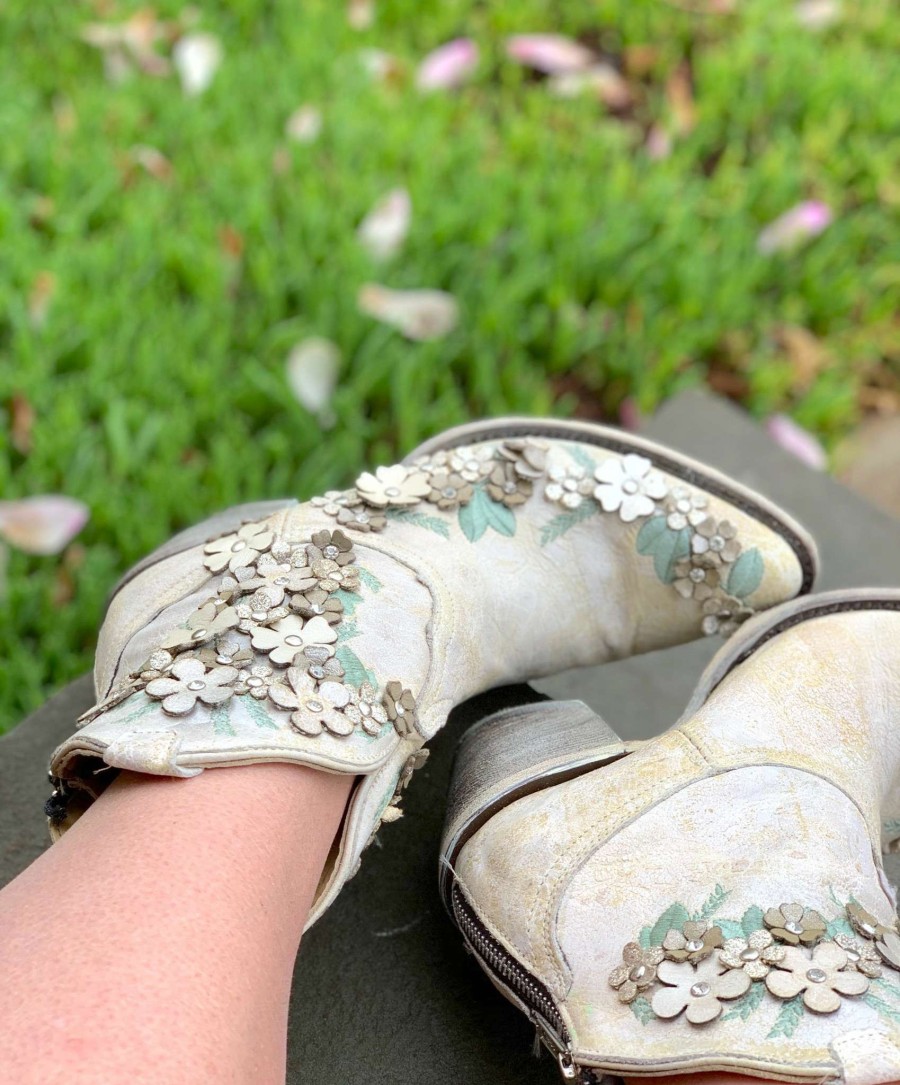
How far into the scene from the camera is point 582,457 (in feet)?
3.23

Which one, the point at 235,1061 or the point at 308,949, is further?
the point at 308,949

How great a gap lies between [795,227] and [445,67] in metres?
0.67

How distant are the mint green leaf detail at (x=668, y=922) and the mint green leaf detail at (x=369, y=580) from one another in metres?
0.31

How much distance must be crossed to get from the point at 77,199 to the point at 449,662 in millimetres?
1114

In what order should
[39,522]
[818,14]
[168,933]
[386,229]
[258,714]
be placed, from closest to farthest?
1. [168,933]
2. [258,714]
3. [39,522]
4. [386,229]
5. [818,14]

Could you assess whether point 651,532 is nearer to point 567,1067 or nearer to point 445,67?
point 567,1067

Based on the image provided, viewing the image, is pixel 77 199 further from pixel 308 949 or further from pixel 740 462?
pixel 308 949

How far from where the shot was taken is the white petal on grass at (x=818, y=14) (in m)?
2.02

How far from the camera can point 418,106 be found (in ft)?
5.89

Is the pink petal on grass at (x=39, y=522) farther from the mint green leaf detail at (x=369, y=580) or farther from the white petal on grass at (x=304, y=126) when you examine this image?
the white petal on grass at (x=304, y=126)

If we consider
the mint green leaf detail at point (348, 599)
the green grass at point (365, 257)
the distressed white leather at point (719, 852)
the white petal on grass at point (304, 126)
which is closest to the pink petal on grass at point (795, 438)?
the green grass at point (365, 257)

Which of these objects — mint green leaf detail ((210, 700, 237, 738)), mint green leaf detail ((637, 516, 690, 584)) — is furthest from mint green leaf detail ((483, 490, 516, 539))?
mint green leaf detail ((210, 700, 237, 738))

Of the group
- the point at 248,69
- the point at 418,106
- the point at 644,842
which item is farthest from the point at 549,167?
the point at 644,842

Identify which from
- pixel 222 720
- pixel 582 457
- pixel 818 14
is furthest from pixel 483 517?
pixel 818 14
